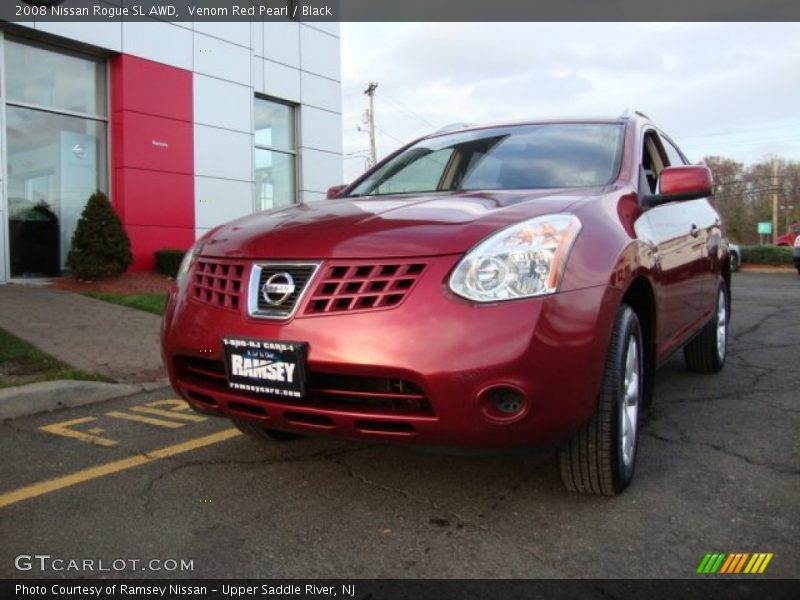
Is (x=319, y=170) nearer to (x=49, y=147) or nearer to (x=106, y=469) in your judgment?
(x=49, y=147)

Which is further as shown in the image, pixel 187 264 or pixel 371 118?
pixel 371 118

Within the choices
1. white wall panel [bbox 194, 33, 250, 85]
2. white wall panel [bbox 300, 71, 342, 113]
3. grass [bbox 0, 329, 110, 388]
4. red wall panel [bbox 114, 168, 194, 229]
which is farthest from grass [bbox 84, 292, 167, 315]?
white wall panel [bbox 300, 71, 342, 113]

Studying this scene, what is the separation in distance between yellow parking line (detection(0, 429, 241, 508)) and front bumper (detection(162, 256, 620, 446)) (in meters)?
1.20

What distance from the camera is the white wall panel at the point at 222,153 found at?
38.7 ft

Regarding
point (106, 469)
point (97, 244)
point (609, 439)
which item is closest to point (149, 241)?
point (97, 244)

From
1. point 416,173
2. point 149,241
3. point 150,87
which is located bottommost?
point 149,241

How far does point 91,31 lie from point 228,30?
2.68m

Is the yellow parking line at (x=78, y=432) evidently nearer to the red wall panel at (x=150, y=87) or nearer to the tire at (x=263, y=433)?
the tire at (x=263, y=433)

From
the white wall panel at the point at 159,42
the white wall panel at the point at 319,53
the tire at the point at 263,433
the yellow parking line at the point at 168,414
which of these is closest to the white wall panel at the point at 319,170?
the white wall panel at the point at 319,53

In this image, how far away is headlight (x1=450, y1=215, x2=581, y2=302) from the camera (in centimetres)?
224

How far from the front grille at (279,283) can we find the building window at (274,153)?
11.4 metres

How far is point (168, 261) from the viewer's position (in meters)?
10.6

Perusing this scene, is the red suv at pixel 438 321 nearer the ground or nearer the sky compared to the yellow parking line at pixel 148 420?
nearer the sky

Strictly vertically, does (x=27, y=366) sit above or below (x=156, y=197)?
below
